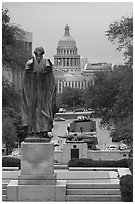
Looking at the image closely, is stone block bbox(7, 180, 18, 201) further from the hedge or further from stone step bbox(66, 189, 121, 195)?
the hedge

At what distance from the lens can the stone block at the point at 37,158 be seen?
15.3 m

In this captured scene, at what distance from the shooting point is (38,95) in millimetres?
16031

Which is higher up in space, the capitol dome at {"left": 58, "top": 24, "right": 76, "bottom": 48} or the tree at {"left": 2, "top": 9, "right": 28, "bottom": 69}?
the capitol dome at {"left": 58, "top": 24, "right": 76, "bottom": 48}

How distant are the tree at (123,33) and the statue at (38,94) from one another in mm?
5810

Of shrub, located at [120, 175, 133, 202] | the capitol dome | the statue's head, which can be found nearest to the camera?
shrub, located at [120, 175, 133, 202]

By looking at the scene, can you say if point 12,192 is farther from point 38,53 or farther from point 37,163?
point 38,53

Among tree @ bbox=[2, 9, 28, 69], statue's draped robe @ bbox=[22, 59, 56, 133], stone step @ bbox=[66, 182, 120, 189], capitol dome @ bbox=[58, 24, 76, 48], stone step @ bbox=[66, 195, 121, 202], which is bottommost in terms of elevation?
stone step @ bbox=[66, 195, 121, 202]

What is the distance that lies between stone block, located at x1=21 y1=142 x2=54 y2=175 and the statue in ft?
1.94

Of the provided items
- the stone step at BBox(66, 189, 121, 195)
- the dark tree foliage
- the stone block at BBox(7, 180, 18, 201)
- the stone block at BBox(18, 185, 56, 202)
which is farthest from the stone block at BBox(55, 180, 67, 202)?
the dark tree foliage

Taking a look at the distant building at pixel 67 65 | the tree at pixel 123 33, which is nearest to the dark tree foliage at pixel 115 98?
the tree at pixel 123 33

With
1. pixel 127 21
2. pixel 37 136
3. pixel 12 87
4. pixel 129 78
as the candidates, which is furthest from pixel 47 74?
pixel 12 87

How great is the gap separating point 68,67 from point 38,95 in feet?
479

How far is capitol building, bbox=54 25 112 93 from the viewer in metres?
146

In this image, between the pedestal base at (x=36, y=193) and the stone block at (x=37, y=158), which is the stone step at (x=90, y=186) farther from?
the stone block at (x=37, y=158)
